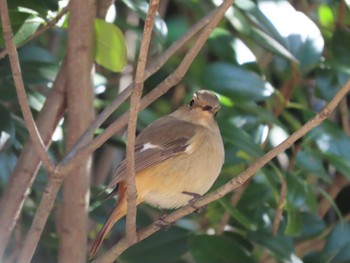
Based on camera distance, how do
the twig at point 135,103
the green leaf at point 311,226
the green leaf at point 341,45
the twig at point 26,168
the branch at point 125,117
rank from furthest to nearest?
the green leaf at point 311,226 → the green leaf at point 341,45 → the twig at point 26,168 → the branch at point 125,117 → the twig at point 135,103

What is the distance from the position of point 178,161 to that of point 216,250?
13.3 inches

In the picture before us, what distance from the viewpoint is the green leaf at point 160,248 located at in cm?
313

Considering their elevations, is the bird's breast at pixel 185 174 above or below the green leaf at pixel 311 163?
above

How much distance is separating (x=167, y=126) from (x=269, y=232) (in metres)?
0.52

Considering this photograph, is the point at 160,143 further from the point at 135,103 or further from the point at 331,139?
the point at 135,103

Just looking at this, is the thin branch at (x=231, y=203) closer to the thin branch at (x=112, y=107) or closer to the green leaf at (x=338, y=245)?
the green leaf at (x=338, y=245)

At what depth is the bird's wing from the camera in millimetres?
2908

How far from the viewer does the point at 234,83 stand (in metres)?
3.04

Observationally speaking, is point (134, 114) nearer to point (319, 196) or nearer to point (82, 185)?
point (82, 185)

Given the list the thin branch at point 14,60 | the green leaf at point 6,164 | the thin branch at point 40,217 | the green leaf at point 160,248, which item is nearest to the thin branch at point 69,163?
the thin branch at point 40,217

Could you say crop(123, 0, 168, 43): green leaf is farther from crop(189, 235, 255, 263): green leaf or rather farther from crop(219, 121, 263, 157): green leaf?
crop(189, 235, 255, 263): green leaf

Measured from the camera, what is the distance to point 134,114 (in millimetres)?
2006

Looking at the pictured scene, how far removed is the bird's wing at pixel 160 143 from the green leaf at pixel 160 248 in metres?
0.38

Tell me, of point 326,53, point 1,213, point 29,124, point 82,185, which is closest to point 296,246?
point 326,53
